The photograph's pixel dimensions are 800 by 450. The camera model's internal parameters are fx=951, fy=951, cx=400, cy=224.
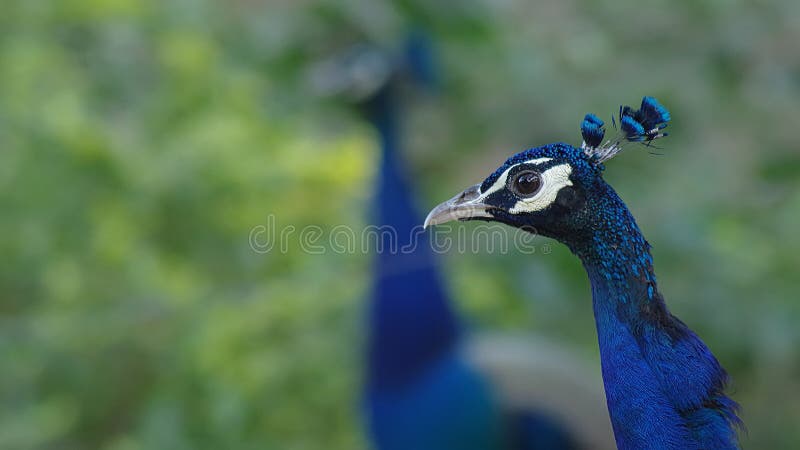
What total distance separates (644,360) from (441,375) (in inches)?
42.4

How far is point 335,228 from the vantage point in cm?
234

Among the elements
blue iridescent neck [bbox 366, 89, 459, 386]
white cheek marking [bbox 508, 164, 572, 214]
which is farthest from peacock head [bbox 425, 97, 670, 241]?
blue iridescent neck [bbox 366, 89, 459, 386]

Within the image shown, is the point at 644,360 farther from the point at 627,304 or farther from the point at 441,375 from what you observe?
the point at 441,375

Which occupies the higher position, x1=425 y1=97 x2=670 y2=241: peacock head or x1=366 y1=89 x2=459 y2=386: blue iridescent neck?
x1=366 y1=89 x2=459 y2=386: blue iridescent neck

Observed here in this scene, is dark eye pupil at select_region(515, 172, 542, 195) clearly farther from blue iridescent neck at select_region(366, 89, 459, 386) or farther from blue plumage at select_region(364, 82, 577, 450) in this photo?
blue iridescent neck at select_region(366, 89, 459, 386)

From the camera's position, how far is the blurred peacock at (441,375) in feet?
5.71

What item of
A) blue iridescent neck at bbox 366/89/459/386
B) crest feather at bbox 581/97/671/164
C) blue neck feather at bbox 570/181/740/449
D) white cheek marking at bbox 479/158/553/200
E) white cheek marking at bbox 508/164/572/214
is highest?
blue iridescent neck at bbox 366/89/459/386

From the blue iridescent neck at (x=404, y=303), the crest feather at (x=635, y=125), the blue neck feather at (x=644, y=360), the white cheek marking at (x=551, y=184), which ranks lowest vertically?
the blue neck feather at (x=644, y=360)

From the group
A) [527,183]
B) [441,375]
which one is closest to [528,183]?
[527,183]

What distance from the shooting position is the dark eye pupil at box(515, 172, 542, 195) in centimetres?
77

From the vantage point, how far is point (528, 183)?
0.77 m

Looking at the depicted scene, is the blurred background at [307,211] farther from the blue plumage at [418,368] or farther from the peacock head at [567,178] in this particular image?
the peacock head at [567,178]

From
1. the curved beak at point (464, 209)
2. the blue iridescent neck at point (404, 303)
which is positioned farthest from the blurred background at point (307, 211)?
the curved beak at point (464, 209)

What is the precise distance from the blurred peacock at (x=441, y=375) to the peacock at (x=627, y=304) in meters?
1.00
